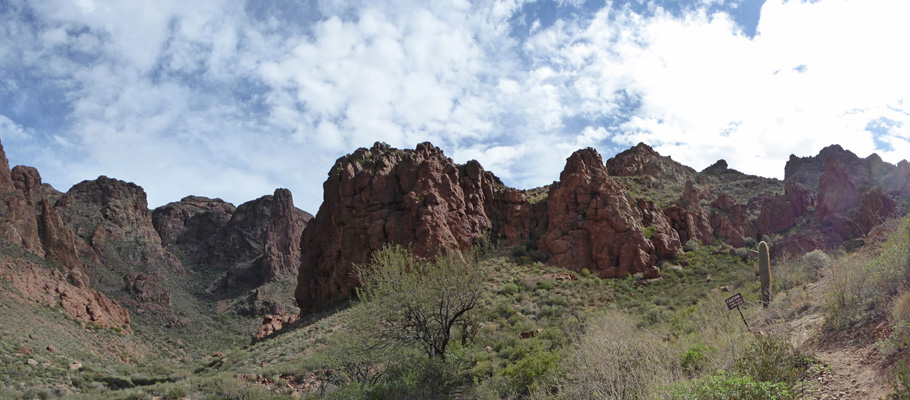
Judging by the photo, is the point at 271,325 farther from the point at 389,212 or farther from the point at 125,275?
the point at 125,275

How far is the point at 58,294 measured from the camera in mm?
46875

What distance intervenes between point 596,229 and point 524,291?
299 inches

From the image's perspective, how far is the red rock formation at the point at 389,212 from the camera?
109 feet

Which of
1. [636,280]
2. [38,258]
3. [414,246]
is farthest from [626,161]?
[38,258]

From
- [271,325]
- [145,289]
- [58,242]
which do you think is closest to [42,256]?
[58,242]

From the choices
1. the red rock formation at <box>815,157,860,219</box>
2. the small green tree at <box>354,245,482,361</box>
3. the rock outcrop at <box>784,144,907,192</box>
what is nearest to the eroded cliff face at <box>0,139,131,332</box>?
the small green tree at <box>354,245,482,361</box>

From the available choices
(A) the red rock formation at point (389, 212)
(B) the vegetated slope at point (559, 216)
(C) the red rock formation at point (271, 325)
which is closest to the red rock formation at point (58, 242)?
(C) the red rock formation at point (271, 325)

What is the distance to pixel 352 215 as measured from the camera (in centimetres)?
3634

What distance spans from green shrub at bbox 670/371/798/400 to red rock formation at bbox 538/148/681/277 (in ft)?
76.6

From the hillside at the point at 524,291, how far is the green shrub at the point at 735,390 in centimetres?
7

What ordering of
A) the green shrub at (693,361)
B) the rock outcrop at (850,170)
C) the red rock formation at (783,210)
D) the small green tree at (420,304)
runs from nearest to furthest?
the green shrub at (693,361), the small green tree at (420,304), the red rock formation at (783,210), the rock outcrop at (850,170)

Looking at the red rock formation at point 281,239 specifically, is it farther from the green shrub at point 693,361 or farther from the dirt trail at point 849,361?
the dirt trail at point 849,361

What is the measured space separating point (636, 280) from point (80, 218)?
97.7 meters

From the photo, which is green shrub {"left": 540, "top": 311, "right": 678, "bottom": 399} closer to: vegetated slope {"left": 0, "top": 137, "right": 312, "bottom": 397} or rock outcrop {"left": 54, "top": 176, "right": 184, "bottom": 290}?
vegetated slope {"left": 0, "top": 137, "right": 312, "bottom": 397}
